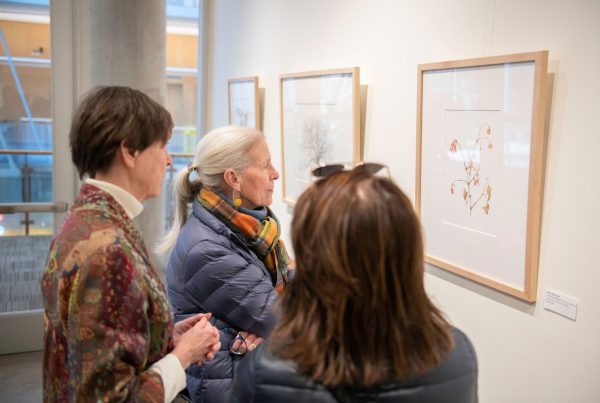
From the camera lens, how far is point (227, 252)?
184 cm

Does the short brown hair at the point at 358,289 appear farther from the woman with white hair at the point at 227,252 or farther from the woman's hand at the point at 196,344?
the woman with white hair at the point at 227,252

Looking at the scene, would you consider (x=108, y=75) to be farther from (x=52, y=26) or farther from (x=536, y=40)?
(x=536, y=40)

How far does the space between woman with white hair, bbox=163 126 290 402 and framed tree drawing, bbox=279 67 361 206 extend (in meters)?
0.52

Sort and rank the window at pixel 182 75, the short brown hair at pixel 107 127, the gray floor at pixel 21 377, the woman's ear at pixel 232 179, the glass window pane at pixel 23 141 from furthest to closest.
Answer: the window at pixel 182 75 → the glass window pane at pixel 23 141 → the gray floor at pixel 21 377 → the woman's ear at pixel 232 179 → the short brown hair at pixel 107 127

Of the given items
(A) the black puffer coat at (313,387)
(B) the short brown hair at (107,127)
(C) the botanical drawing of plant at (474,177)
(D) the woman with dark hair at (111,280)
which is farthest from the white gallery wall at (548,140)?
(B) the short brown hair at (107,127)

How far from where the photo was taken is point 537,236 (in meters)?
1.66

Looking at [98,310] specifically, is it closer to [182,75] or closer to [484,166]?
[484,166]

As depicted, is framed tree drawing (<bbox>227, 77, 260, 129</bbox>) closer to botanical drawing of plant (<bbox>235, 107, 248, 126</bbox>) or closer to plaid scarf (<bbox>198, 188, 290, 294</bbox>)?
botanical drawing of plant (<bbox>235, 107, 248, 126</bbox>)

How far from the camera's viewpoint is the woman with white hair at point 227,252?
71.6 inches

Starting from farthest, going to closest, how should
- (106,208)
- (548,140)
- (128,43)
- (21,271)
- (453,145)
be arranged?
1. (21,271)
2. (128,43)
3. (453,145)
4. (548,140)
5. (106,208)

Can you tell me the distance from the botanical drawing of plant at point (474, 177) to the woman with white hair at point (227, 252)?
684mm

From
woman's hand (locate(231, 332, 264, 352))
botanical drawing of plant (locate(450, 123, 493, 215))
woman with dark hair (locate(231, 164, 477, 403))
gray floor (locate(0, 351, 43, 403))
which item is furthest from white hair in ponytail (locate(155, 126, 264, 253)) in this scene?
gray floor (locate(0, 351, 43, 403))

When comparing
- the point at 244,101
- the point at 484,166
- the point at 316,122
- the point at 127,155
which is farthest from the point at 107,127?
the point at 244,101

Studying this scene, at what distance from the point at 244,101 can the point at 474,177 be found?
230 cm
